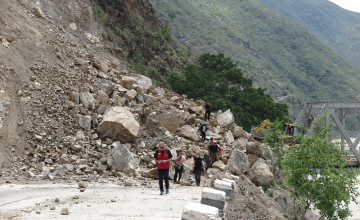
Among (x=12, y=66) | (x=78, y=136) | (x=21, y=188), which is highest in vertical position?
(x=12, y=66)

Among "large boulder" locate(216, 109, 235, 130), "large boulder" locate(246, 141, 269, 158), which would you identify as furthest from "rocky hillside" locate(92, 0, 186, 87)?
"large boulder" locate(246, 141, 269, 158)

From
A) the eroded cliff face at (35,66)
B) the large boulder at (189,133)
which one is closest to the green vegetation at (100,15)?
the eroded cliff face at (35,66)

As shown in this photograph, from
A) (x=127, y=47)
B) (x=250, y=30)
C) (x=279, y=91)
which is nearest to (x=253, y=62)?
(x=279, y=91)

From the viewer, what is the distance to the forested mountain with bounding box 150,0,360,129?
81.9 metres

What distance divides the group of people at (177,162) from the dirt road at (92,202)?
0.62 m

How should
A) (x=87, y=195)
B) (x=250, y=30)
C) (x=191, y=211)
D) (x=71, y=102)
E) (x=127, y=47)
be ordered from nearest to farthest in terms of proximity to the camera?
(x=191, y=211)
(x=87, y=195)
(x=71, y=102)
(x=127, y=47)
(x=250, y=30)

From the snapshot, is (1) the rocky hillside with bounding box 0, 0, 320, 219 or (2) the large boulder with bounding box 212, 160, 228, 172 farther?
(2) the large boulder with bounding box 212, 160, 228, 172

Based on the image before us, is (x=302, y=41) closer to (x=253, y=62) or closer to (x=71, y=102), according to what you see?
(x=253, y=62)

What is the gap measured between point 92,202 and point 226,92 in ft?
80.1

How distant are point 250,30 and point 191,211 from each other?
121 meters

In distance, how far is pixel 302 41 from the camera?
383 feet

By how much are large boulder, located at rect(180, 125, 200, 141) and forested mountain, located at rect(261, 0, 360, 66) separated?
18033 cm

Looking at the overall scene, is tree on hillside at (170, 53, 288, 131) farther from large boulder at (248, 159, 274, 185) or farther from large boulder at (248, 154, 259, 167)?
large boulder at (248, 159, 274, 185)

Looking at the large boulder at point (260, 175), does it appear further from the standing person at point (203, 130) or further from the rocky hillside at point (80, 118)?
the standing person at point (203, 130)
